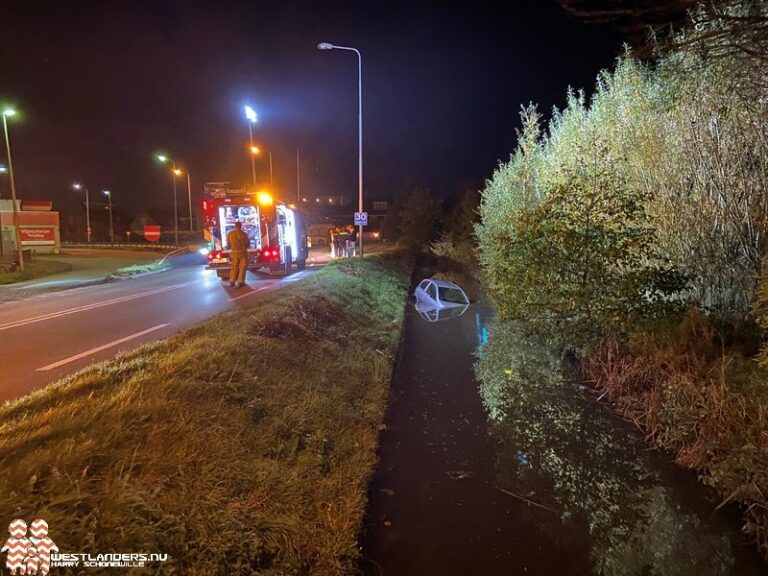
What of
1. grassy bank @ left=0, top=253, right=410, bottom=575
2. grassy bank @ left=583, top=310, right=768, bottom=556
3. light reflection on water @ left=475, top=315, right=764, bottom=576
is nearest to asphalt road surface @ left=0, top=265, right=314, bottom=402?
grassy bank @ left=0, top=253, right=410, bottom=575

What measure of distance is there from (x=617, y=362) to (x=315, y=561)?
5.81m

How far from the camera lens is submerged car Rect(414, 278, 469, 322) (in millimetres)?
16109

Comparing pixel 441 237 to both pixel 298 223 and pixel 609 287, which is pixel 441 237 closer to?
pixel 298 223

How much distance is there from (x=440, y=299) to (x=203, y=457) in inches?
528

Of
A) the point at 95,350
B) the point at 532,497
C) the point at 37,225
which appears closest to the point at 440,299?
the point at 95,350

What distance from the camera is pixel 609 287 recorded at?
7.40 meters

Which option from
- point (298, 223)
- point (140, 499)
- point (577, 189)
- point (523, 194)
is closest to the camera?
point (140, 499)

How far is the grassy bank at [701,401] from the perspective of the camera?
13.9 ft

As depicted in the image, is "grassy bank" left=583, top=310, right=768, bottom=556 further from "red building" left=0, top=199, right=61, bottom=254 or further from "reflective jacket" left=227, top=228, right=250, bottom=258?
"red building" left=0, top=199, right=61, bottom=254

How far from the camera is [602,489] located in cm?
500

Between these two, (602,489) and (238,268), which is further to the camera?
(238,268)

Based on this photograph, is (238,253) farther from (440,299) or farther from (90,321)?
(440,299)

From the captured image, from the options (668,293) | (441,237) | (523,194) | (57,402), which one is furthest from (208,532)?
(441,237)

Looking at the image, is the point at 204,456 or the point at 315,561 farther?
the point at 204,456
